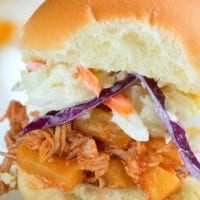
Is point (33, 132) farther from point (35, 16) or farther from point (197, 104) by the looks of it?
point (197, 104)

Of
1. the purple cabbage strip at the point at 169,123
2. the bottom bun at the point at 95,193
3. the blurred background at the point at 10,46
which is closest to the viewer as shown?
the purple cabbage strip at the point at 169,123

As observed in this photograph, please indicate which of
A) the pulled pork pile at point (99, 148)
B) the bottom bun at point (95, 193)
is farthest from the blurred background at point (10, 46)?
the pulled pork pile at point (99, 148)

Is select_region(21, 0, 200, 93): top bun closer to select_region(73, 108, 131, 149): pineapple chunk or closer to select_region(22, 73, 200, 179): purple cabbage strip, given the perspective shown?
select_region(22, 73, 200, 179): purple cabbage strip

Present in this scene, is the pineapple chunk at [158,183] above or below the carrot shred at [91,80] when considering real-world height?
below

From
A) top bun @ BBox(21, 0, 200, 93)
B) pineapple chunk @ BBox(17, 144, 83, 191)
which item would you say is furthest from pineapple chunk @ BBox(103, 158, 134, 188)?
top bun @ BBox(21, 0, 200, 93)

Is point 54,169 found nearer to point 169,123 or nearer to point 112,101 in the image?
point 112,101

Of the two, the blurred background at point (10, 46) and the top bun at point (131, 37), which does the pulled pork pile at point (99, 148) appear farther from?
the blurred background at point (10, 46)

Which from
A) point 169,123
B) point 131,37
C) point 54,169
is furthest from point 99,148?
point 131,37
